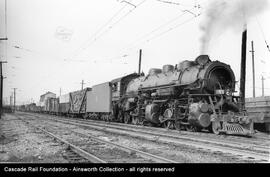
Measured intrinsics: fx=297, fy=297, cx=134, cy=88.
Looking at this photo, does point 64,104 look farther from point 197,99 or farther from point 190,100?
point 197,99

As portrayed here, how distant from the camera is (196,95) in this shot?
615 inches

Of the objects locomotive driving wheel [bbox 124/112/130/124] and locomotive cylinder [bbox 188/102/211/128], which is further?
locomotive driving wheel [bbox 124/112/130/124]

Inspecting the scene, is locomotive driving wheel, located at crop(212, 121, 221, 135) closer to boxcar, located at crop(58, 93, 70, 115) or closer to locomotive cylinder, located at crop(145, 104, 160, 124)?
locomotive cylinder, located at crop(145, 104, 160, 124)

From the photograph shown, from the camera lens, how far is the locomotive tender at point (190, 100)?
14.2 meters

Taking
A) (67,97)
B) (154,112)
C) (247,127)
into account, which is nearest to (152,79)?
(154,112)

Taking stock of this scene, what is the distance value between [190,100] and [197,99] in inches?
15.3

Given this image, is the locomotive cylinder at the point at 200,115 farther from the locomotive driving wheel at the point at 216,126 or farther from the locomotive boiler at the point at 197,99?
the locomotive driving wheel at the point at 216,126

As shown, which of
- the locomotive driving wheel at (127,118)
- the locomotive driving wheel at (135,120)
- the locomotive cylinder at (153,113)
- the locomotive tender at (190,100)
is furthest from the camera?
the locomotive driving wheel at (127,118)

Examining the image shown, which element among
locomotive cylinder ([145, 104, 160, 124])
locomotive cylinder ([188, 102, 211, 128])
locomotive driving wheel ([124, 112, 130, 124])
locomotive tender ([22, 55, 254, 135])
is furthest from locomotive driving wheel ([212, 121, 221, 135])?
locomotive driving wheel ([124, 112, 130, 124])

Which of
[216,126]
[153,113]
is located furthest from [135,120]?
[216,126]

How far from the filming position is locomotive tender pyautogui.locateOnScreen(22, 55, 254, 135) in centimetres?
1417

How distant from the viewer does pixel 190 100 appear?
1581 cm

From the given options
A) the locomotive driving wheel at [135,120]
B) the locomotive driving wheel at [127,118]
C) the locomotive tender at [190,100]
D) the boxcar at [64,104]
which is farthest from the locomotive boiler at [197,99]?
the boxcar at [64,104]

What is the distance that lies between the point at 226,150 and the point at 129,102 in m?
13.9
